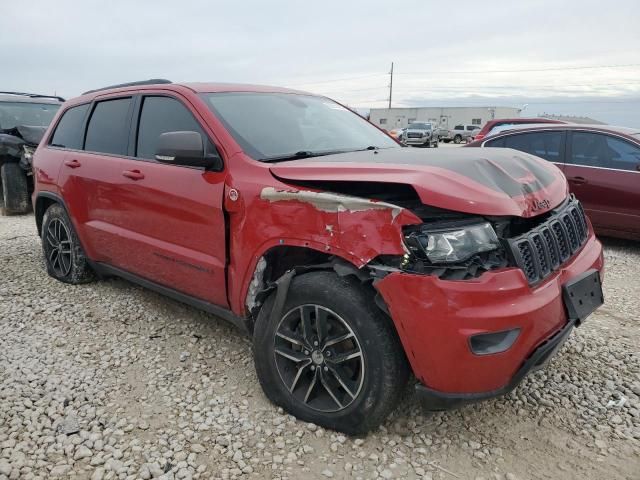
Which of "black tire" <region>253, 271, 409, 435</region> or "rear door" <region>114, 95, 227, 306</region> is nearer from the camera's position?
"black tire" <region>253, 271, 409, 435</region>

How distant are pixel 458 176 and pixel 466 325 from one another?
2.14 ft

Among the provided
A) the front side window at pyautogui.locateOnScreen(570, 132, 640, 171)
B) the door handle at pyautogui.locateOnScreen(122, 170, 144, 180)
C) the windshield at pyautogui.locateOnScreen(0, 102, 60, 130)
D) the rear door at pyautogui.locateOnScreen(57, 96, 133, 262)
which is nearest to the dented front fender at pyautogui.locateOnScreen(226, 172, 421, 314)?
the door handle at pyautogui.locateOnScreen(122, 170, 144, 180)

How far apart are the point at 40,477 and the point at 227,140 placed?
6.17 feet

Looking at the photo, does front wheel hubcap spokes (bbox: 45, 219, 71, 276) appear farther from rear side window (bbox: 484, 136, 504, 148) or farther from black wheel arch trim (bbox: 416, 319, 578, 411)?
rear side window (bbox: 484, 136, 504, 148)

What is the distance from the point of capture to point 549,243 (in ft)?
7.94

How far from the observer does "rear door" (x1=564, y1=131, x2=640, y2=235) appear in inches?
229

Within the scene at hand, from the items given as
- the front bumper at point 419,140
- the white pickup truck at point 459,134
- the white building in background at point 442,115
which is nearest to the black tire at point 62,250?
the front bumper at point 419,140

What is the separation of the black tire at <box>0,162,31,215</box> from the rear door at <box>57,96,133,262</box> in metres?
4.29

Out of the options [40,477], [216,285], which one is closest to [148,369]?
[216,285]

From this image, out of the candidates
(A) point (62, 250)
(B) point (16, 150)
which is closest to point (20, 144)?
(B) point (16, 150)

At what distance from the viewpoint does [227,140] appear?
9.50 ft

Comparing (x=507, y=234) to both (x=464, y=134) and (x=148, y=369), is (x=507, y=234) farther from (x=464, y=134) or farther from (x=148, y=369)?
(x=464, y=134)

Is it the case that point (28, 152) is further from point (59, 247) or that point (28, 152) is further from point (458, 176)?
point (458, 176)

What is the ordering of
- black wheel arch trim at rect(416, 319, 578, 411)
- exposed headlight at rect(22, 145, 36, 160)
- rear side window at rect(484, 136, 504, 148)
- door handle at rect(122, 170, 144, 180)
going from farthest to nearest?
exposed headlight at rect(22, 145, 36, 160), rear side window at rect(484, 136, 504, 148), door handle at rect(122, 170, 144, 180), black wheel arch trim at rect(416, 319, 578, 411)
